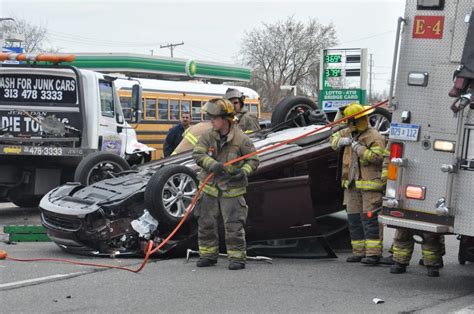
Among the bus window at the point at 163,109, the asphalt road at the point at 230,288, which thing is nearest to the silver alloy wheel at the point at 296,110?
the asphalt road at the point at 230,288

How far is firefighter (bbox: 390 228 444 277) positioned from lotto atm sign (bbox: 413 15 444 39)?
1.87 m

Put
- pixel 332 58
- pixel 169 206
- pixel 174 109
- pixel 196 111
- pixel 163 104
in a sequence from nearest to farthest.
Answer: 1. pixel 169 206
2. pixel 332 58
3. pixel 163 104
4. pixel 174 109
5. pixel 196 111

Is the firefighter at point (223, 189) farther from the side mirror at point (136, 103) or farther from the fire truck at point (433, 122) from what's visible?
the side mirror at point (136, 103)

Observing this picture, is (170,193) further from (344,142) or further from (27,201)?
(27,201)

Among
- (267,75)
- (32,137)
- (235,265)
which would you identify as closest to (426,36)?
(235,265)

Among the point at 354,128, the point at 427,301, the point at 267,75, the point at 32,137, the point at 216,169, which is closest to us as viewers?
the point at 427,301

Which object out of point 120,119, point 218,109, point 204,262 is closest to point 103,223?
point 204,262

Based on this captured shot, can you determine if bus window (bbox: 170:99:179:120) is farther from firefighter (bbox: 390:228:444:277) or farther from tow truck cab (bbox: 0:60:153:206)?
firefighter (bbox: 390:228:444:277)

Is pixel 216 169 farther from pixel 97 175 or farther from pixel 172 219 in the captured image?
pixel 97 175

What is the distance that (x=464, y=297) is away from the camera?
6.52 meters

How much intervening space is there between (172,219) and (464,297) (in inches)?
119

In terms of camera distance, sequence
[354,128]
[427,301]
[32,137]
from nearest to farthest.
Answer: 1. [427,301]
2. [354,128]
3. [32,137]

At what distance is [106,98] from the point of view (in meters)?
12.8

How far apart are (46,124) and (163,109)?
9.43 metres
